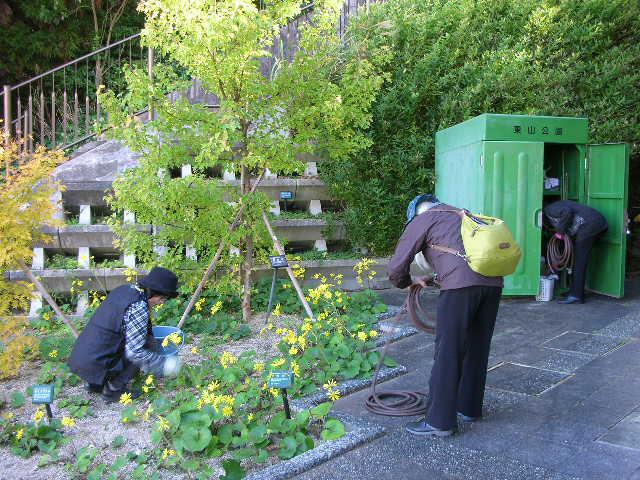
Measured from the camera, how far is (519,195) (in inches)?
306

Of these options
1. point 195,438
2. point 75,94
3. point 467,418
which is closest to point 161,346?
point 195,438

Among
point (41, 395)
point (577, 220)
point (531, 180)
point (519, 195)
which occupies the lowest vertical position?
point (41, 395)

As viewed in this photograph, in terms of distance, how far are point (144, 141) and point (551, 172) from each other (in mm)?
5962

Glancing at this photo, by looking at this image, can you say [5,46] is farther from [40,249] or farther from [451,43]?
[451,43]

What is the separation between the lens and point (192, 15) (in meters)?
5.71

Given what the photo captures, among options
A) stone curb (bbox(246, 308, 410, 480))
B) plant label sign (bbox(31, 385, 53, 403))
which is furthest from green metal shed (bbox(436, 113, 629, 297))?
plant label sign (bbox(31, 385, 53, 403))

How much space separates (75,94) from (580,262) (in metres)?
8.04

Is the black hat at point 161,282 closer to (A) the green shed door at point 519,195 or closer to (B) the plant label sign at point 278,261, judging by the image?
(B) the plant label sign at point 278,261

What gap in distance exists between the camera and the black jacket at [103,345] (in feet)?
16.1

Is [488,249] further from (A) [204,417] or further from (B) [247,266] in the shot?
(B) [247,266]

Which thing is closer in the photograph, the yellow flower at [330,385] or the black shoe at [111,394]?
the yellow flower at [330,385]

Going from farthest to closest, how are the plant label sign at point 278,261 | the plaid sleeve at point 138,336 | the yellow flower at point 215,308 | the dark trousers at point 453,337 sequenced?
the plant label sign at point 278,261 → the yellow flower at point 215,308 → the plaid sleeve at point 138,336 → the dark trousers at point 453,337

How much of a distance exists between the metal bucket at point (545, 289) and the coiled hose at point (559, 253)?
0.22m

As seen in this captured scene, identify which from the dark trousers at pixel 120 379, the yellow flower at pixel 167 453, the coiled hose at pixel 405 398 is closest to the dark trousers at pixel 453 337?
the coiled hose at pixel 405 398
